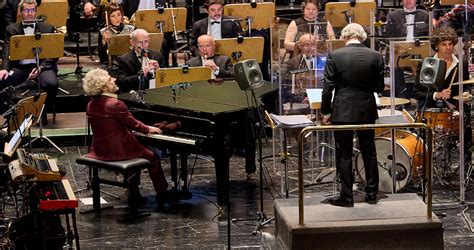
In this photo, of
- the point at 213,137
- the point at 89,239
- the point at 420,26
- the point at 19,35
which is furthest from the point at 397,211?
the point at 19,35

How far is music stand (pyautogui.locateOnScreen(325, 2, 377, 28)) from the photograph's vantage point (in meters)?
13.7

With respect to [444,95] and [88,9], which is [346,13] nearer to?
[444,95]

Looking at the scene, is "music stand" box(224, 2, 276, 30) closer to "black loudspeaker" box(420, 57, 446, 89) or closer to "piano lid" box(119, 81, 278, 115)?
"piano lid" box(119, 81, 278, 115)

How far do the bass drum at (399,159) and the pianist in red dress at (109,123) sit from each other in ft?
7.64

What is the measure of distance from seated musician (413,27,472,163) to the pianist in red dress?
3.01 metres

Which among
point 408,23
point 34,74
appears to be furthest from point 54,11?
point 408,23

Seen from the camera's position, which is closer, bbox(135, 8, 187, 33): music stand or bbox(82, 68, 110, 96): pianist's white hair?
bbox(82, 68, 110, 96): pianist's white hair

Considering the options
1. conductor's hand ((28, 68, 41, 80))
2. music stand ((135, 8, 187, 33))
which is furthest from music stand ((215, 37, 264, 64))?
conductor's hand ((28, 68, 41, 80))

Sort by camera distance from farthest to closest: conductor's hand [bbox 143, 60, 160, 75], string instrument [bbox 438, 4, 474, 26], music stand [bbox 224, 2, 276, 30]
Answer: string instrument [bbox 438, 4, 474, 26], music stand [bbox 224, 2, 276, 30], conductor's hand [bbox 143, 60, 160, 75]

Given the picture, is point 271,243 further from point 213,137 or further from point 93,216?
point 93,216

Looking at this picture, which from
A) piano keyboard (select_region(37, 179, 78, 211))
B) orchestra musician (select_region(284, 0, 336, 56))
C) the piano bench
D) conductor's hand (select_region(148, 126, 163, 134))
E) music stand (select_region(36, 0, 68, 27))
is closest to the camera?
piano keyboard (select_region(37, 179, 78, 211))

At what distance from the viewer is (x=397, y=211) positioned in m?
9.41

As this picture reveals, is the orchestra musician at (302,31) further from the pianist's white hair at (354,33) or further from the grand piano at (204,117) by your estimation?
the pianist's white hair at (354,33)

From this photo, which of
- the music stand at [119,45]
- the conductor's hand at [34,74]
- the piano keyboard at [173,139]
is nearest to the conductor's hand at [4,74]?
the conductor's hand at [34,74]
